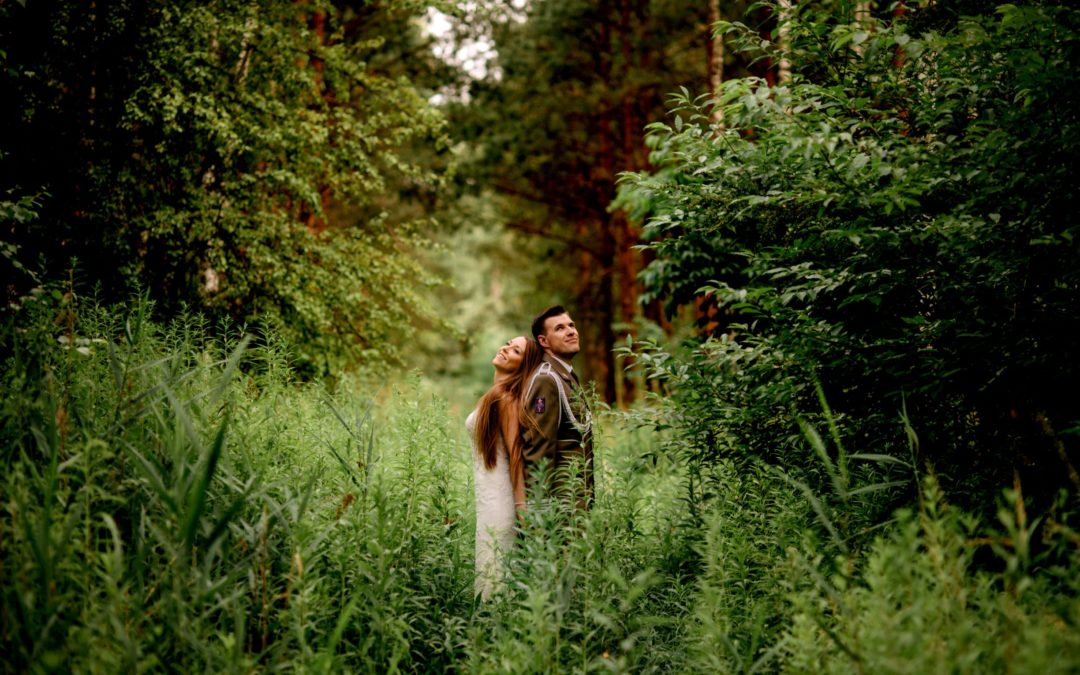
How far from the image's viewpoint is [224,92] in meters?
7.91

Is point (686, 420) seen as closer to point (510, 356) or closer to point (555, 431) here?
point (555, 431)

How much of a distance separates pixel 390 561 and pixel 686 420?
2535mm

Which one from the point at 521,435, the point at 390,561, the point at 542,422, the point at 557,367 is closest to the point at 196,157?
the point at 557,367

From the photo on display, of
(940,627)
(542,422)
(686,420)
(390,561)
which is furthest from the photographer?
(686,420)

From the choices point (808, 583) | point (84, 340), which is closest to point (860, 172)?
point (808, 583)

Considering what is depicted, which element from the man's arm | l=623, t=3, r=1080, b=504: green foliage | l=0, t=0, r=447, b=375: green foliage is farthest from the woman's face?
l=0, t=0, r=447, b=375: green foliage

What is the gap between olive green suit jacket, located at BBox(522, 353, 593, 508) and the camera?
4.31 metres

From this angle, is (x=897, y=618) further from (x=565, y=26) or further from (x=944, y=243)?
(x=565, y=26)

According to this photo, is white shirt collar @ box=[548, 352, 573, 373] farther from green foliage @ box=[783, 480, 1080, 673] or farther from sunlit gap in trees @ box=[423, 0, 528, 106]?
sunlit gap in trees @ box=[423, 0, 528, 106]

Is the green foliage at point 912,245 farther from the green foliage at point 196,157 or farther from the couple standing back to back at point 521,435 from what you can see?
the green foliage at point 196,157

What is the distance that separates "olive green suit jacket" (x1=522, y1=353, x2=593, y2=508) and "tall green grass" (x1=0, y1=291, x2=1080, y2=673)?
34cm

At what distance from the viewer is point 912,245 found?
401cm

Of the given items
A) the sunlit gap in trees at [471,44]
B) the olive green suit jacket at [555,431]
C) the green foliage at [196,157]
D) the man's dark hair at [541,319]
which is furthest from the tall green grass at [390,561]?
the sunlit gap in trees at [471,44]

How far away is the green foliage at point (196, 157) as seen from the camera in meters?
6.87
